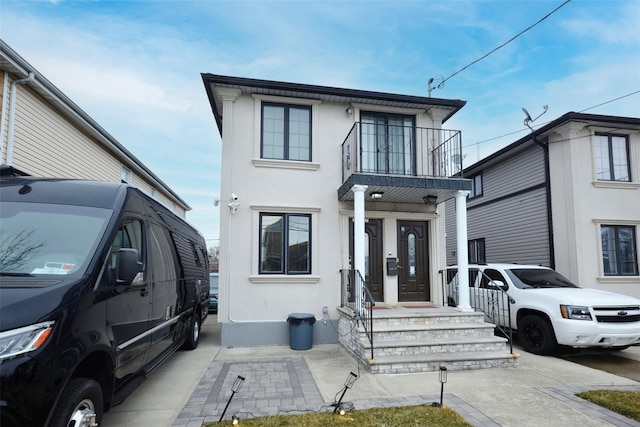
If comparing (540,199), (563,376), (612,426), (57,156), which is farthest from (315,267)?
(540,199)

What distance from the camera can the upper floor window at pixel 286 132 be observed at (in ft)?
28.8

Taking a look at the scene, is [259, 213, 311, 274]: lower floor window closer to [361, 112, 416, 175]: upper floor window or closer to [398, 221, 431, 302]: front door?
[361, 112, 416, 175]: upper floor window

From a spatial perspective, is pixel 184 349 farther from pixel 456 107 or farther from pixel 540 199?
pixel 540 199

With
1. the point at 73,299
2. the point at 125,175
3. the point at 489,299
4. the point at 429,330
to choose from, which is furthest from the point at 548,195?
the point at 125,175

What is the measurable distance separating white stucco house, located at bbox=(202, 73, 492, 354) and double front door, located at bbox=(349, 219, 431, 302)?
26mm

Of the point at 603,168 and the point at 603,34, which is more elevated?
the point at 603,34

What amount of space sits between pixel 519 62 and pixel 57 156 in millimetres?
13333

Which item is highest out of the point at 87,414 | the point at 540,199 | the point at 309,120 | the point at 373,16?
the point at 373,16

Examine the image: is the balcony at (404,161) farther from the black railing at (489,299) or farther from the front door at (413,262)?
the black railing at (489,299)

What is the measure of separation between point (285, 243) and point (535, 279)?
19.2ft

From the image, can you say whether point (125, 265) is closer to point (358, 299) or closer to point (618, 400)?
point (358, 299)

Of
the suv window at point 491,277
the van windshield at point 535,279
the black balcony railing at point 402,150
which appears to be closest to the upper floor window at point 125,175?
the black balcony railing at point 402,150

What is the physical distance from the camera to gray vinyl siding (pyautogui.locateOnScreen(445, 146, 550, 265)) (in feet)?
39.1

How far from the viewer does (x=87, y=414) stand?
116 inches
